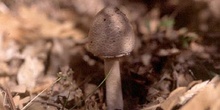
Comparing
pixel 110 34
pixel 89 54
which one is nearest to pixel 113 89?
pixel 110 34

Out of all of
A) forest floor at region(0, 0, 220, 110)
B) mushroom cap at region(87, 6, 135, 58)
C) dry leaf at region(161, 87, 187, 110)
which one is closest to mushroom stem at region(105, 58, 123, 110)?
forest floor at region(0, 0, 220, 110)

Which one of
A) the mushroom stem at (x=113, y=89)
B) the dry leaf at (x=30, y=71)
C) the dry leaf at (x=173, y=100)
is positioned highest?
the dry leaf at (x=30, y=71)

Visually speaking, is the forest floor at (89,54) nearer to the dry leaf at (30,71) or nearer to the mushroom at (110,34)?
the dry leaf at (30,71)

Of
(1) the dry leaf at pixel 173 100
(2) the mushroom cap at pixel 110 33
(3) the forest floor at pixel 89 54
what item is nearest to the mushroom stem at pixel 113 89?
(3) the forest floor at pixel 89 54

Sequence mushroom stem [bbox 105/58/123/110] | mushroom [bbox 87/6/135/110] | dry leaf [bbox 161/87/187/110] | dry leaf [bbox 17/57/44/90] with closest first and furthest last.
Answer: dry leaf [bbox 161/87/187/110], mushroom [bbox 87/6/135/110], mushroom stem [bbox 105/58/123/110], dry leaf [bbox 17/57/44/90]

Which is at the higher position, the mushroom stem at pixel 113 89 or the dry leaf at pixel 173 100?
the mushroom stem at pixel 113 89

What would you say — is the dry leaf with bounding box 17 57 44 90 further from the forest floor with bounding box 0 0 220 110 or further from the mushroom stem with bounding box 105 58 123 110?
the mushroom stem with bounding box 105 58 123 110

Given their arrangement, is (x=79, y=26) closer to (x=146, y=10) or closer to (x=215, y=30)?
A: (x=146, y=10)

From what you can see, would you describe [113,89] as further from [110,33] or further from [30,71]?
[30,71]
